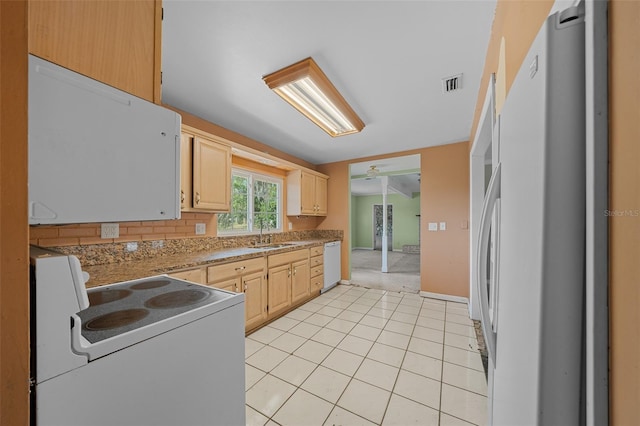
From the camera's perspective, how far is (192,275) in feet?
6.63

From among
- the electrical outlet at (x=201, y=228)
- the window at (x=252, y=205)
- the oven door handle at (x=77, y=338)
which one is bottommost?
the oven door handle at (x=77, y=338)

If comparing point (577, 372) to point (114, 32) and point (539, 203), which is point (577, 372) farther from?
point (114, 32)

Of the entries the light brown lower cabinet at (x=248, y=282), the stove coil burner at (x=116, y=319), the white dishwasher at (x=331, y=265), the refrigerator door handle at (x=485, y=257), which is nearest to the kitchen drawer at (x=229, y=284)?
the light brown lower cabinet at (x=248, y=282)

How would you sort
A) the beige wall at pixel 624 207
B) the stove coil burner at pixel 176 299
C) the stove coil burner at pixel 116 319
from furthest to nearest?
the stove coil burner at pixel 176 299
the stove coil burner at pixel 116 319
the beige wall at pixel 624 207

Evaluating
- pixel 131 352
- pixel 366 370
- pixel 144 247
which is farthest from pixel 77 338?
pixel 366 370

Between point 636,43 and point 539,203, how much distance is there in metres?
0.26

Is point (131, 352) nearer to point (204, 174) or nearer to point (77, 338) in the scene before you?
point (77, 338)

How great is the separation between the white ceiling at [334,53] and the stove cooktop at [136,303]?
158 cm

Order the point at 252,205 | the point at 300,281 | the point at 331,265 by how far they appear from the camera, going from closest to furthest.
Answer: the point at 300,281, the point at 252,205, the point at 331,265

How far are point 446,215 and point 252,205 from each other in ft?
10.0

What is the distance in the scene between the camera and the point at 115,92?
0.85 meters

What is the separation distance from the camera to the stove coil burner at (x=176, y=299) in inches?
42.5

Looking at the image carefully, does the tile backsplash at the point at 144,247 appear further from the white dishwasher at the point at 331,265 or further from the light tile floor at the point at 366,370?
the white dishwasher at the point at 331,265

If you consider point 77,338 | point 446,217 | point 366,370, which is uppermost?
point 446,217
